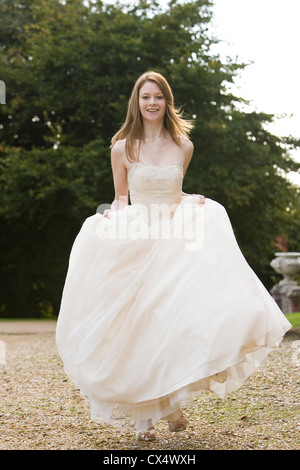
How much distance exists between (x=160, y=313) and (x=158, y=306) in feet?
0.13

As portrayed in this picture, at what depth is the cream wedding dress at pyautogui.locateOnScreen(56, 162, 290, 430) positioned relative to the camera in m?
3.04

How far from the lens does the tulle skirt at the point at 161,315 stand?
3041 millimetres

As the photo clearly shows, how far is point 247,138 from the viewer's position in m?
14.3

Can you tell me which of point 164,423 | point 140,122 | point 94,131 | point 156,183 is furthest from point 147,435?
point 94,131

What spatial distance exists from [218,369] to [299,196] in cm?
1342

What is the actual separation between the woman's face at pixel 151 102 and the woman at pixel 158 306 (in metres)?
0.03

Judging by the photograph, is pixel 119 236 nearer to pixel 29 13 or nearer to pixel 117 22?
pixel 117 22

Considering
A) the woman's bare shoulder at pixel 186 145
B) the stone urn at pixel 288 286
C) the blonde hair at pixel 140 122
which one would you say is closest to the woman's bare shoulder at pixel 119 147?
the blonde hair at pixel 140 122

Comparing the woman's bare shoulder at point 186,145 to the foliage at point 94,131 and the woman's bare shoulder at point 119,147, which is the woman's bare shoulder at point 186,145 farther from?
the foliage at point 94,131

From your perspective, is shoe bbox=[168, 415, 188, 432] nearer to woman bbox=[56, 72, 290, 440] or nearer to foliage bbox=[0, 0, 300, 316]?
woman bbox=[56, 72, 290, 440]

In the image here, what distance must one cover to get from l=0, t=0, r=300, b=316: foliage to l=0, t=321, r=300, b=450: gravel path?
23.2 feet

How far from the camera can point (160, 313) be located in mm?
3189

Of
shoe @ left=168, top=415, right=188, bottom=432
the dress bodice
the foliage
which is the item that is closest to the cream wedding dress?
the dress bodice

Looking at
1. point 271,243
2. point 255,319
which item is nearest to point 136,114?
point 255,319
